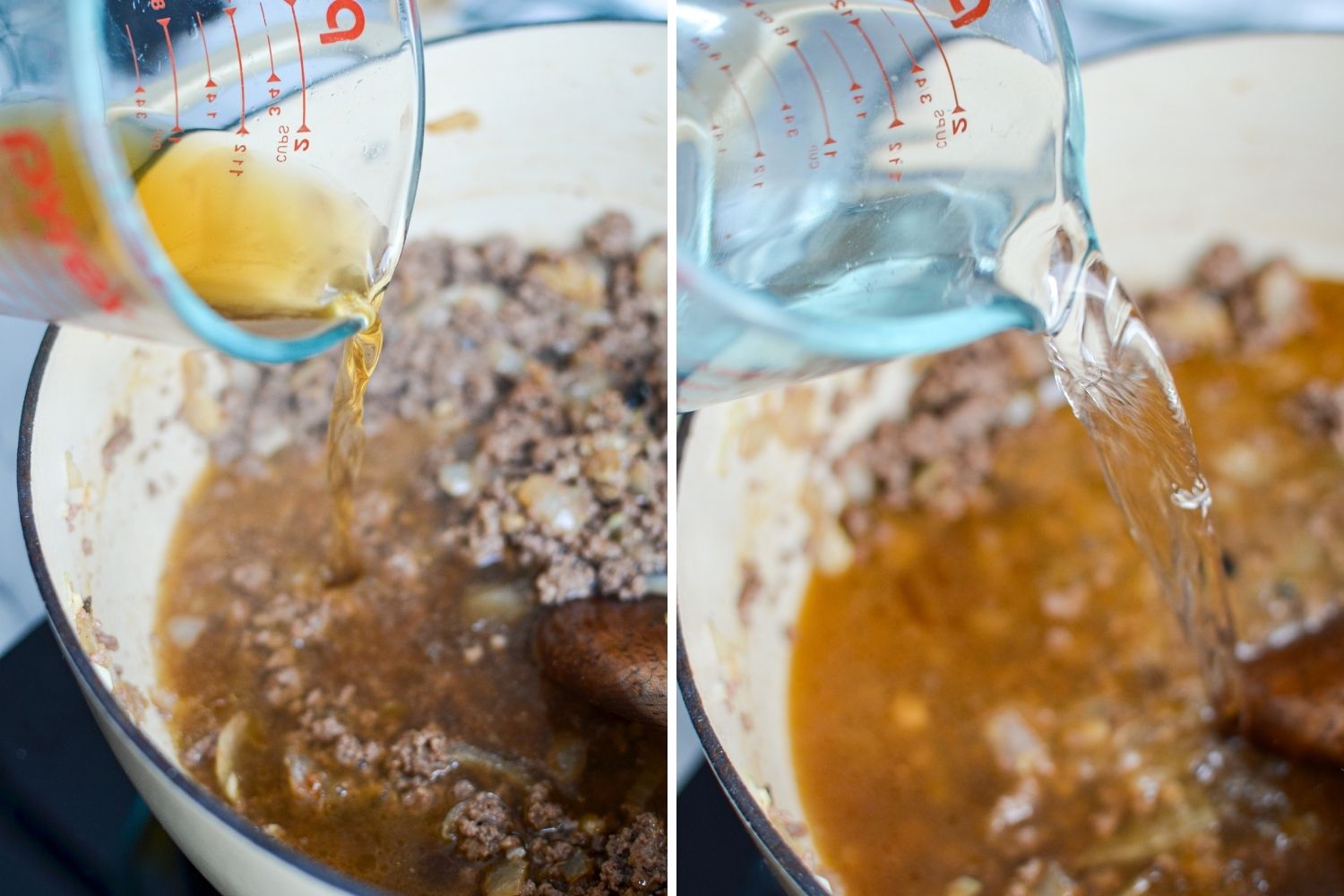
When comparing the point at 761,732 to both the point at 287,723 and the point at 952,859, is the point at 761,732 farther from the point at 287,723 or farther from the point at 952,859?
the point at 287,723

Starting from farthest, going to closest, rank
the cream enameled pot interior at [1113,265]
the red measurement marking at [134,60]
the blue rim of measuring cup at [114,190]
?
the cream enameled pot interior at [1113,265] → the red measurement marking at [134,60] → the blue rim of measuring cup at [114,190]

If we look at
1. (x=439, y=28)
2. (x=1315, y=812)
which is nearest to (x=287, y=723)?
(x=439, y=28)

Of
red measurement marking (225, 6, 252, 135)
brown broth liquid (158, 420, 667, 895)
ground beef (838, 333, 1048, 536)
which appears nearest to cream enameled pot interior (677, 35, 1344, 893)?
ground beef (838, 333, 1048, 536)

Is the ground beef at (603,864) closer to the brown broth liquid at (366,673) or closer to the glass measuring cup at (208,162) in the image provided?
the brown broth liquid at (366,673)

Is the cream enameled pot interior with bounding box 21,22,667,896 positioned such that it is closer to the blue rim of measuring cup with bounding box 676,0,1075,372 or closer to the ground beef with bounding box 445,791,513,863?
the ground beef with bounding box 445,791,513,863

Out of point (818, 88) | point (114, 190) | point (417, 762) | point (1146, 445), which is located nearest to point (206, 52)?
point (114, 190)

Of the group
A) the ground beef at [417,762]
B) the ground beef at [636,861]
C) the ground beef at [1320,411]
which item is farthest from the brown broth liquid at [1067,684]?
the ground beef at [417,762]

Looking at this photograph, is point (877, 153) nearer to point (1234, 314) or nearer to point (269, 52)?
point (269, 52)
